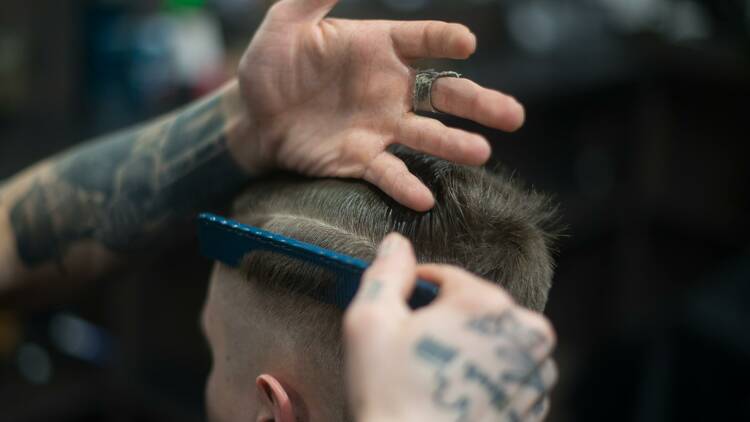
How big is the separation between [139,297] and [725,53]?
7.45 ft

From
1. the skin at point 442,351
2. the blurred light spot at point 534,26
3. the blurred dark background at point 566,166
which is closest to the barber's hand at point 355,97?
the skin at point 442,351

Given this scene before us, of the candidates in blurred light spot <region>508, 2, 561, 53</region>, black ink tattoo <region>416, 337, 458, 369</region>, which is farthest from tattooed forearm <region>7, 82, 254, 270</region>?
blurred light spot <region>508, 2, 561, 53</region>

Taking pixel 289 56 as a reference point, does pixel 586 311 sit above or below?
below

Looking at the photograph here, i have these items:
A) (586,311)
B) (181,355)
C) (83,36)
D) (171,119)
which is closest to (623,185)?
(586,311)

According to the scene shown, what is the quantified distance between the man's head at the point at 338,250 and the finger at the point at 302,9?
0.22 metres

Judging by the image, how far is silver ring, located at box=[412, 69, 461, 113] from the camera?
0.98m

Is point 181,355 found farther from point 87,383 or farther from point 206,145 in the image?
point 206,145

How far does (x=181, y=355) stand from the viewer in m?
2.30

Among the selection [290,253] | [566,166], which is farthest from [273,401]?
[566,166]

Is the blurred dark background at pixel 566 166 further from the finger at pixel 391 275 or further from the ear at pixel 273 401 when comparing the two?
the finger at pixel 391 275

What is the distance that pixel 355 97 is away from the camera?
1.04 meters

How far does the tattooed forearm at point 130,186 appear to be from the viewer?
3.95 ft

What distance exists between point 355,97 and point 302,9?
0.14 meters

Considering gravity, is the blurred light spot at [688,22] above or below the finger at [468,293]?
above
